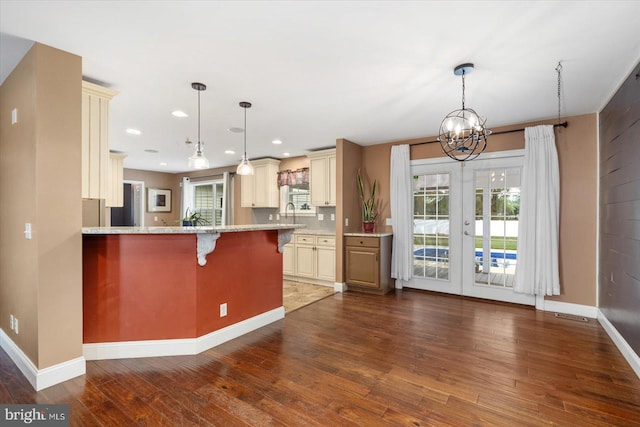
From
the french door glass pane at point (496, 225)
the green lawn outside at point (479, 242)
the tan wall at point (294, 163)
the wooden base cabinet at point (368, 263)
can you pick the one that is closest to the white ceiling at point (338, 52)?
the french door glass pane at point (496, 225)

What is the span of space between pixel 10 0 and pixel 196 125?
248 centimetres

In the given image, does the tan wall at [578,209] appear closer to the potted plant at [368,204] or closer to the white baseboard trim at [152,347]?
the potted plant at [368,204]

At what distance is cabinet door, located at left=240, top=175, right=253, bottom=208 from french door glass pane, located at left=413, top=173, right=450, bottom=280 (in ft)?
11.5

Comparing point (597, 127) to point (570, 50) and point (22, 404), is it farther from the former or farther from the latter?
point (22, 404)

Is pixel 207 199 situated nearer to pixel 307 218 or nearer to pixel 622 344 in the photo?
pixel 307 218

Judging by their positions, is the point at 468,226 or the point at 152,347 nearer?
the point at 152,347

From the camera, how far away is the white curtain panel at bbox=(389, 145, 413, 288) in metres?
4.86

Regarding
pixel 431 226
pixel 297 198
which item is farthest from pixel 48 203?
pixel 431 226

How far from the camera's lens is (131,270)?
259 centimetres

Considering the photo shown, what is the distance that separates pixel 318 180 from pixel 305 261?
150cm

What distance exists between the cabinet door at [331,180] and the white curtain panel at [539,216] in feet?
9.11

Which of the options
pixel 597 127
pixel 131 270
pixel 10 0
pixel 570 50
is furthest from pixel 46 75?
pixel 597 127

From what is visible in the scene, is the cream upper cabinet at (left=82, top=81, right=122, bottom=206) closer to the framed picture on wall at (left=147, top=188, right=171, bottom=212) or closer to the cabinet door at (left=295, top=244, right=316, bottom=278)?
the cabinet door at (left=295, top=244, right=316, bottom=278)

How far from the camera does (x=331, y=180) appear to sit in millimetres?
5324
